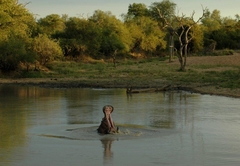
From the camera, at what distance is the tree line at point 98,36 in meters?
42.2

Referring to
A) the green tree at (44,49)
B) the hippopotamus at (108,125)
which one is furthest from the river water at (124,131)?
the green tree at (44,49)

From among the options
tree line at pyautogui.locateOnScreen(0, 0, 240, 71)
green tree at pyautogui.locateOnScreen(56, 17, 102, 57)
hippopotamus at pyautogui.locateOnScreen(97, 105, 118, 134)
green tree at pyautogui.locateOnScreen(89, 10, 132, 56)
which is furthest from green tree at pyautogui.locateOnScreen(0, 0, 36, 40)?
hippopotamus at pyautogui.locateOnScreen(97, 105, 118, 134)

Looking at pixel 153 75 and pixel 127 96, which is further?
pixel 153 75

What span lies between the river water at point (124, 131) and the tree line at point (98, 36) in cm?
1498

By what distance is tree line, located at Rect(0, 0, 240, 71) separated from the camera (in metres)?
42.2

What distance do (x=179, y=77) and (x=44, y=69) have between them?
1084 centimetres

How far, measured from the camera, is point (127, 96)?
90.3 feet

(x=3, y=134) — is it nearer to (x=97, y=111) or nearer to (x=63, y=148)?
(x=63, y=148)

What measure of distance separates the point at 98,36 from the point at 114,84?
29.8 meters

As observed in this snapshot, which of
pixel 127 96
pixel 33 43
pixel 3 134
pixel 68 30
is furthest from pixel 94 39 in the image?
pixel 3 134

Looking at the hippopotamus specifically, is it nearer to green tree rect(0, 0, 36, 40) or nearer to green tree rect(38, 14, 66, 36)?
green tree rect(0, 0, 36, 40)

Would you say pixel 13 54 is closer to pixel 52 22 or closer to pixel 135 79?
pixel 135 79

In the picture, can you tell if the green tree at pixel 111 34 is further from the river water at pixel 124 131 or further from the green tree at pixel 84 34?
the river water at pixel 124 131

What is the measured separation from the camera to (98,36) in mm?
63438
